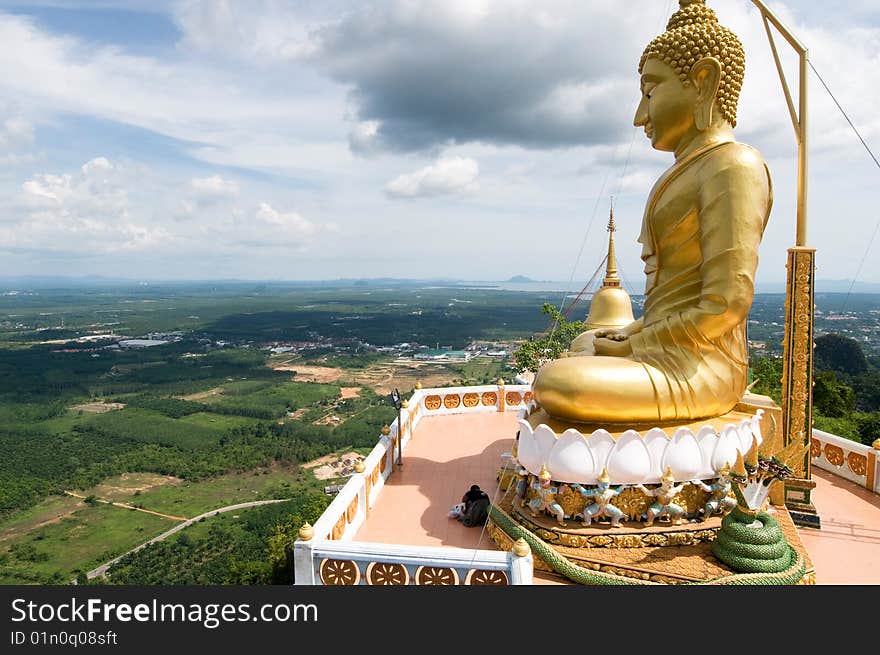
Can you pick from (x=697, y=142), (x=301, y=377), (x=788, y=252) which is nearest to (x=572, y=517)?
(x=788, y=252)

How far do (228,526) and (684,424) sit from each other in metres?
38.9

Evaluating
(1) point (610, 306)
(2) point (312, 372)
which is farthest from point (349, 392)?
(1) point (610, 306)

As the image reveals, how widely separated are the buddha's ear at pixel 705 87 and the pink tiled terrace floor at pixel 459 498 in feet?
19.9

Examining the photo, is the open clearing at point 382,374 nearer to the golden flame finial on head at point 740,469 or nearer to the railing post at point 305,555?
the golden flame finial on head at point 740,469

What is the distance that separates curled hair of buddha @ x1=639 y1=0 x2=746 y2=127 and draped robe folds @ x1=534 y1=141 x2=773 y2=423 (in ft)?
3.28

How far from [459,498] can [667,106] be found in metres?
6.93

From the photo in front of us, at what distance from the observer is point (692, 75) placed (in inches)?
320

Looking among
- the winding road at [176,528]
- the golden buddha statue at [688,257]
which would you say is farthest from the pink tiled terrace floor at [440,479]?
the winding road at [176,528]

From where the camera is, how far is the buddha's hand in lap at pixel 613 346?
838 cm

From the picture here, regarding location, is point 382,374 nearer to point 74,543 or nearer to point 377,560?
point 74,543

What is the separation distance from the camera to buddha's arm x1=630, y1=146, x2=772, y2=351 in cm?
743

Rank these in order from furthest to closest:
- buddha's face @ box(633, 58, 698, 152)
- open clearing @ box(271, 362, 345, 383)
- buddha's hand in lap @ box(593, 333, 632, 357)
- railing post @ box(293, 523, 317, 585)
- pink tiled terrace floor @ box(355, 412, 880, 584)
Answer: open clearing @ box(271, 362, 345, 383), buddha's hand in lap @ box(593, 333, 632, 357), buddha's face @ box(633, 58, 698, 152), pink tiled terrace floor @ box(355, 412, 880, 584), railing post @ box(293, 523, 317, 585)

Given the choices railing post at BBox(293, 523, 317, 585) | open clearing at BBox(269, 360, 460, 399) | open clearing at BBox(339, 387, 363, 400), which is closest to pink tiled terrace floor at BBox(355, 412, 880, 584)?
railing post at BBox(293, 523, 317, 585)

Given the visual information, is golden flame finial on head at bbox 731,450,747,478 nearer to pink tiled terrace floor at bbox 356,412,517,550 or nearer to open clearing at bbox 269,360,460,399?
pink tiled terrace floor at bbox 356,412,517,550
